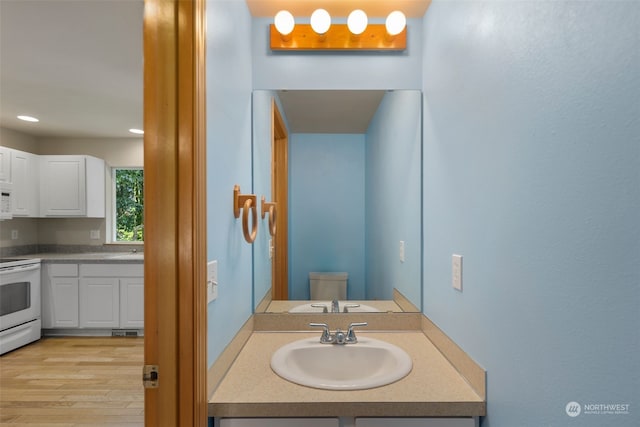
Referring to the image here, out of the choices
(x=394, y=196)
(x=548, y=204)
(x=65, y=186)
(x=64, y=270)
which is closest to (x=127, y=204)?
(x=65, y=186)

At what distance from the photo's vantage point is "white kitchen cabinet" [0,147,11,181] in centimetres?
351

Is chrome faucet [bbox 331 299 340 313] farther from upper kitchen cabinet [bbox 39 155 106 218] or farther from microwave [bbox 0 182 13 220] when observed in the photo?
microwave [bbox 0 182 13 220]

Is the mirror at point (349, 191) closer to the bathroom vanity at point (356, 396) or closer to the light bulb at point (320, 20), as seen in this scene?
the light bulb at point (320, 20)

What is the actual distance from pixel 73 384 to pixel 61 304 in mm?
1395

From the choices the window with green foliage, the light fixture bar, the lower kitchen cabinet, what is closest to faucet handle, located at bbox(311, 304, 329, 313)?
the light fixture bar

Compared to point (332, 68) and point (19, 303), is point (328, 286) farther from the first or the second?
point (19, 303)

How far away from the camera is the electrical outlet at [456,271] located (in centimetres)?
112

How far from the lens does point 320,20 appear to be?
1.46 metres

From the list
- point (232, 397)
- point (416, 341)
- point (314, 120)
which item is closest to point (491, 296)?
point (416, 341)

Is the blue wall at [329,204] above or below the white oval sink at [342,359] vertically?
above

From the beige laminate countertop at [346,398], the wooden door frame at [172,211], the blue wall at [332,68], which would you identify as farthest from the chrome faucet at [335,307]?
the blue wall at [332,68]

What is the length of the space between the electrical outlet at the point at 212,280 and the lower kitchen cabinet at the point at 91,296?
3065mm

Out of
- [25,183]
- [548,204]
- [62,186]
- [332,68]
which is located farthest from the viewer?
[62,186]

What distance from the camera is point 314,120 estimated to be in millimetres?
1675
